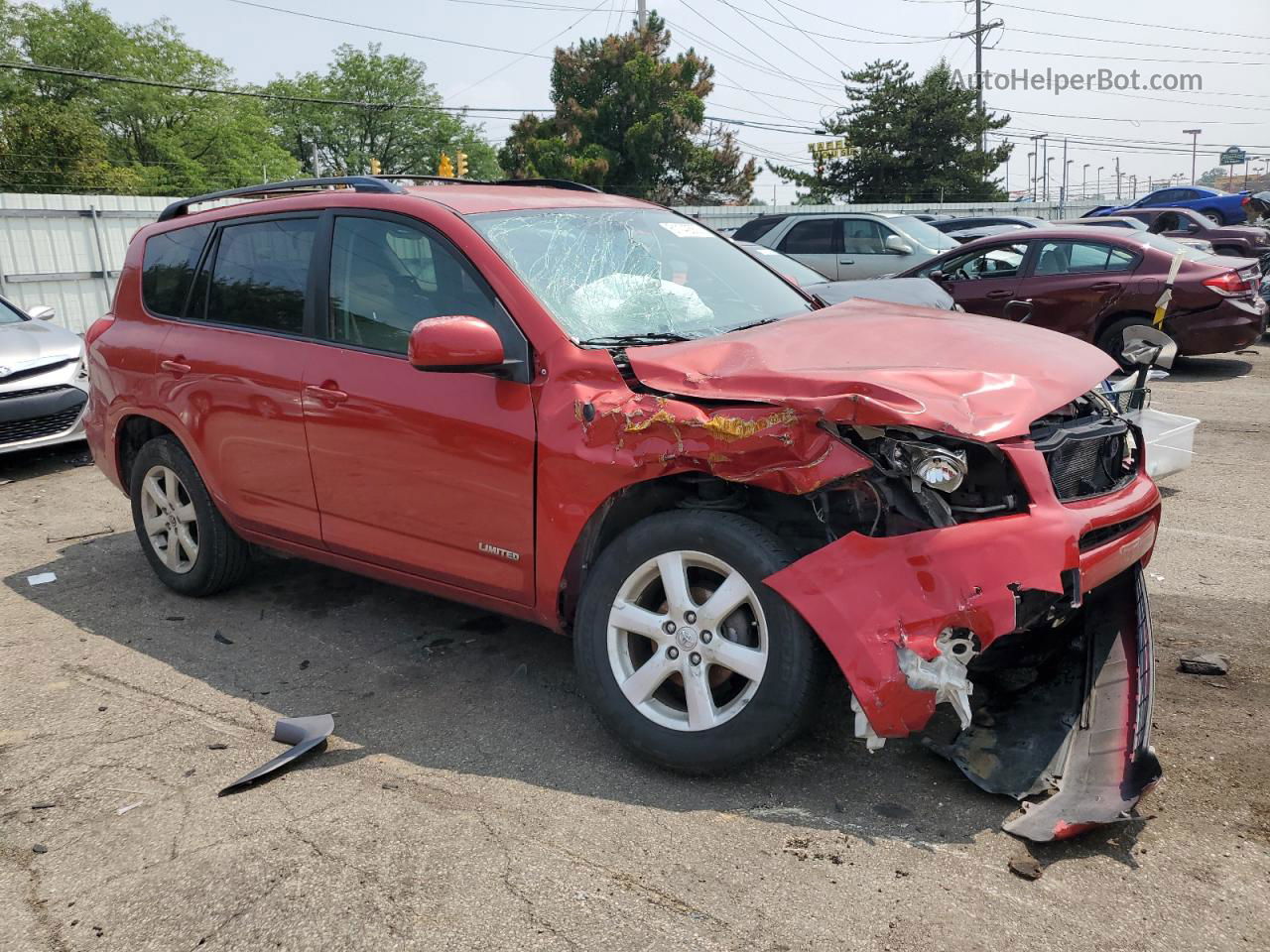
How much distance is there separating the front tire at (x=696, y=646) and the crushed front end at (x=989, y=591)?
15 centimetres

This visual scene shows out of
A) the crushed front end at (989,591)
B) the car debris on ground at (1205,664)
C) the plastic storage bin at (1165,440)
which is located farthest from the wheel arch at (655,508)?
the plastic storage bin at (1165,440)

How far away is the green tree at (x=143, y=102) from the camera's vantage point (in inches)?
2341

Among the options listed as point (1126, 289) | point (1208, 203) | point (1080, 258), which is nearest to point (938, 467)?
point (1126, 289)

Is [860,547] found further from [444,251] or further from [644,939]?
[444,251]

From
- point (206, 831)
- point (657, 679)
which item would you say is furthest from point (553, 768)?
point (206, 831)

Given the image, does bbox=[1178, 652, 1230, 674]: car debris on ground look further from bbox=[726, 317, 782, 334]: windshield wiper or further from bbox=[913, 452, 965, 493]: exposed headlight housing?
bbox=[726, 317, 782, 334]: windshield wiper

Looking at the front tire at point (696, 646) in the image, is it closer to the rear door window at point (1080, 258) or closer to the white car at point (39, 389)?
the white car at point (39, 389)

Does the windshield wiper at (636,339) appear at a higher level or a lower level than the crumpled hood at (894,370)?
higher

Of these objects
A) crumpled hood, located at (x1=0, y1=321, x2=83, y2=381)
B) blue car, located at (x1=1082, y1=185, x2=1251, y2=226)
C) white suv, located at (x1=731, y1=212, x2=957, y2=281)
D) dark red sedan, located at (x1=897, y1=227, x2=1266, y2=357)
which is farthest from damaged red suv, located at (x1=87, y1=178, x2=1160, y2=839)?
blue car, located at (x1=1082, y1=185, x2=1251, y2=226)

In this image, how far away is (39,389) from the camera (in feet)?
28.4

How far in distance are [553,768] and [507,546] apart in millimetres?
771

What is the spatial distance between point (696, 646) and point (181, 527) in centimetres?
310

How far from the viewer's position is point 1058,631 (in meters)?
3.58

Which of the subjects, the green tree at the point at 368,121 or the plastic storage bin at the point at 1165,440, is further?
the green tree at the point at 368,121
